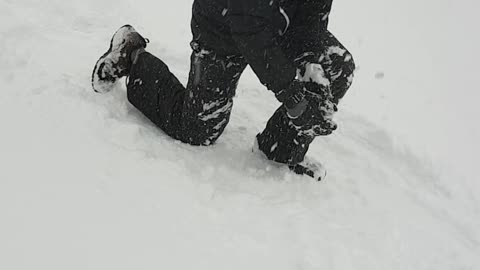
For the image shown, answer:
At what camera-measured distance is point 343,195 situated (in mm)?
2328

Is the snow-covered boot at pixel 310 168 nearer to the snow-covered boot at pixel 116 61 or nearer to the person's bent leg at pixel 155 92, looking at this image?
the person's bent leg at pixel 155 92

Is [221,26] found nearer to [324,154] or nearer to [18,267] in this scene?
[324,154]

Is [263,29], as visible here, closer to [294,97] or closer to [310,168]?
[294,97]

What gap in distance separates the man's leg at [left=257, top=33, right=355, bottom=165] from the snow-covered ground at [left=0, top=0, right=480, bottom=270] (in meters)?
0.10

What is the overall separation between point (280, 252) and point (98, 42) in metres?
1.97

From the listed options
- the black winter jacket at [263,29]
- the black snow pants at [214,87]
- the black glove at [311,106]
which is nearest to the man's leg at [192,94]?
the black snow pants at [214,87]

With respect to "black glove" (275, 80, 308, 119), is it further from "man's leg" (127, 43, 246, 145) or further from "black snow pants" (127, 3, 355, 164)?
"man's leg" (127, 43, 246, 145)

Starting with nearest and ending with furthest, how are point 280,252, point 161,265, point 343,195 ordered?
point 161,265 → point 280,252 → point 343,195

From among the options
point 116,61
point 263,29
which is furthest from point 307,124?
point 116,61

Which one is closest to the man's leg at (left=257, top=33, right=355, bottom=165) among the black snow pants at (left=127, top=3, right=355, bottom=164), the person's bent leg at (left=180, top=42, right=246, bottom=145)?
the black snow pants at (left=127, top=3, right=355, bottom=164)

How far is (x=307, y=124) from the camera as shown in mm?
2203

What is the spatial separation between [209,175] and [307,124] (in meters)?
0.49

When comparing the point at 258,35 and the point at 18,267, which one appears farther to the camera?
the point at 258,35

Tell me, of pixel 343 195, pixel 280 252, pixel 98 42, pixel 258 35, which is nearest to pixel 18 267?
pixel 280 252
